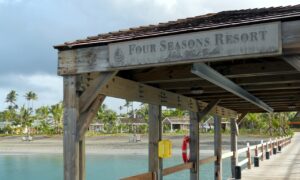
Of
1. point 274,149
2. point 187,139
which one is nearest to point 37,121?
point 274,149

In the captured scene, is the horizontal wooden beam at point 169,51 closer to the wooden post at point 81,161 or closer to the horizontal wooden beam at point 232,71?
the wooden post at point 81,161

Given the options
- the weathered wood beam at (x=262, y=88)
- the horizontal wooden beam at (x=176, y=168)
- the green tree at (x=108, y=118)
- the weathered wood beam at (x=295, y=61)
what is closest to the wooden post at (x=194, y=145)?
the horizontal wooden beam at (x=176, y=168)

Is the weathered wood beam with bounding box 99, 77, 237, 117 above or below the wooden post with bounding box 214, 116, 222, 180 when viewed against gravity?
above

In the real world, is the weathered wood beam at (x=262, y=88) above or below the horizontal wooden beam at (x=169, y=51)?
below

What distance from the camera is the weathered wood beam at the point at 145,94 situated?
211 inches

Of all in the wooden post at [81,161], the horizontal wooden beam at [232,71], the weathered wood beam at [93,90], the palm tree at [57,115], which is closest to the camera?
the weathered wood beam at [93,90]

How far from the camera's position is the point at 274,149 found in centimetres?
2233

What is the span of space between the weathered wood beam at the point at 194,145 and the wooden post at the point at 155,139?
7.10 ft

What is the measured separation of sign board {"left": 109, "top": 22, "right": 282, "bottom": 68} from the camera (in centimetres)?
393

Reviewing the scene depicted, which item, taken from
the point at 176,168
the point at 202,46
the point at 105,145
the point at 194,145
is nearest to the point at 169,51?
the point at 202,46

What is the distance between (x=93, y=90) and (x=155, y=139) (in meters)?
2.21

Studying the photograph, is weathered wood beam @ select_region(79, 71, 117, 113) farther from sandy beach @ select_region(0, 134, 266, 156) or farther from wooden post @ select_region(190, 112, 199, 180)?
sandy beach @ select_region(0, 134, 266, 156)

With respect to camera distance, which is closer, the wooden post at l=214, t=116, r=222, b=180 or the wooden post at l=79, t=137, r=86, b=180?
the wooden post at l=79, t=137, r=86, b=180

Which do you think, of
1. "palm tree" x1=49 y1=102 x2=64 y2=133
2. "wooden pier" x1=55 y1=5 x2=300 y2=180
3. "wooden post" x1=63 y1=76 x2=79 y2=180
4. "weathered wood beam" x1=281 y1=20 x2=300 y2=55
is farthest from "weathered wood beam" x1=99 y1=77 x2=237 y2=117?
"palm tree" x1=49 y1=102 x2=64 y2=133
